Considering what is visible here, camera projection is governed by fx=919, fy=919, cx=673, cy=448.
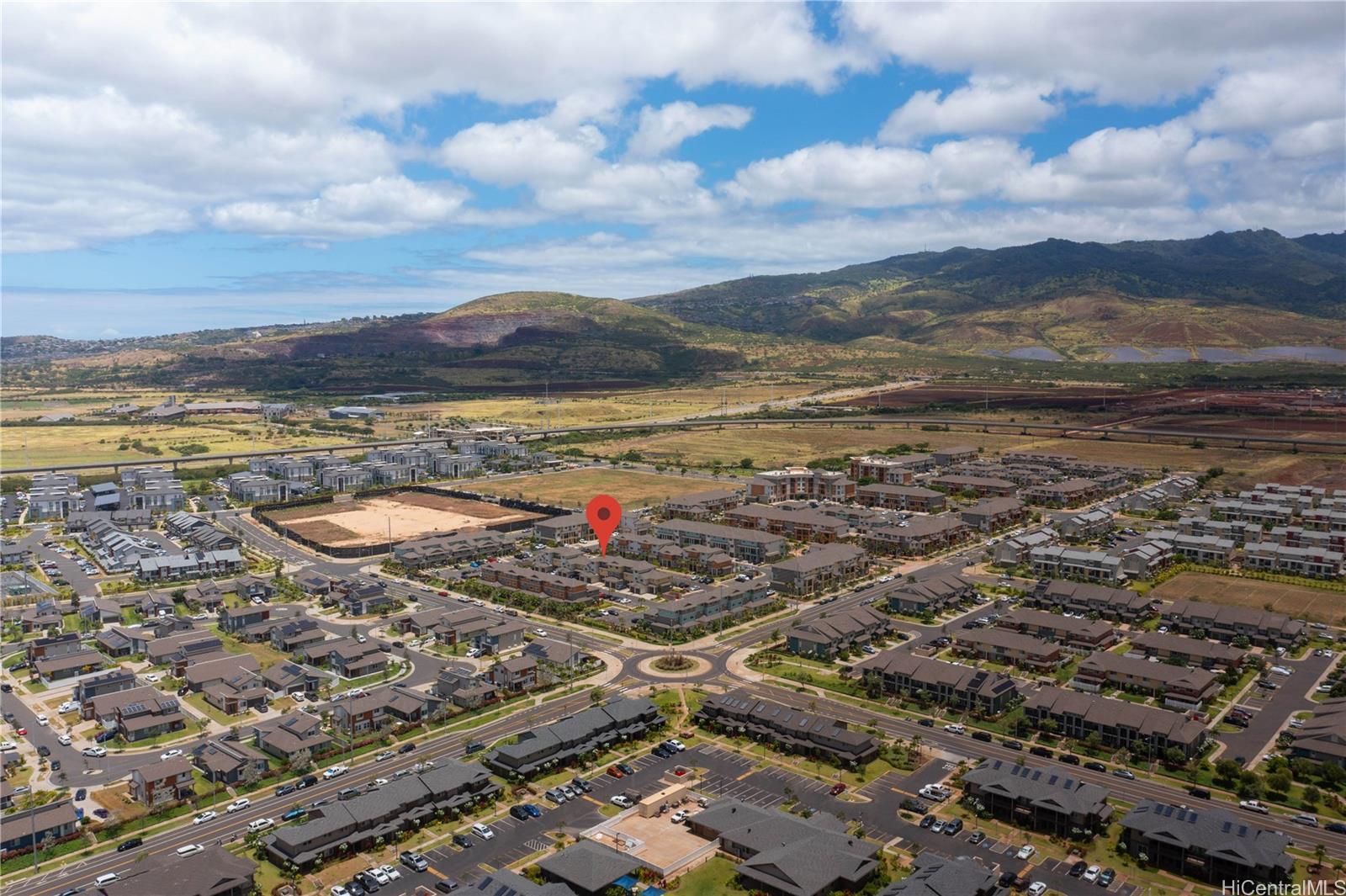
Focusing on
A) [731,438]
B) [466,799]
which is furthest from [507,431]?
[466,799]

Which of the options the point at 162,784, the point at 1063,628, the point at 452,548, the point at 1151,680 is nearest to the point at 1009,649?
the point at 1063,628

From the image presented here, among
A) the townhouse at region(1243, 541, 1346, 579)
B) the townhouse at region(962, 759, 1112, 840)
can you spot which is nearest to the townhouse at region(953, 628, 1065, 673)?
the townhouse at region(962, 759, 1112, 840)

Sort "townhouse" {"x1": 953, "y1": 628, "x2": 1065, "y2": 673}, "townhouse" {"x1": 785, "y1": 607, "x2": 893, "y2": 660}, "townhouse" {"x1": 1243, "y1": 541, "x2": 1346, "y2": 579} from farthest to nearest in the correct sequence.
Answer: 1. "townhouse" {"x1": 1243, "y1": 541, "x2": 1346, "y2": 579}
2. "townhouse" {"x1": 785, "y1": 607, "x2": 893, "y2": 660}
3. "townhouse" {"x1": 953, "y1": 628, "x2": 1065, "y2": 673}

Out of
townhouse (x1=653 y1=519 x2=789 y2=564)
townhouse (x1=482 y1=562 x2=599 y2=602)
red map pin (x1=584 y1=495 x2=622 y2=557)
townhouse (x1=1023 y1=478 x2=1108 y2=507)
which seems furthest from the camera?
townhouse (x1=1023 y1=478 x2=1108 y2=507)

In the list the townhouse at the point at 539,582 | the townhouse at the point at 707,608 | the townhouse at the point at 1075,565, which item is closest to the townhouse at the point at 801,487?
the townhouse at the point at 1075,565

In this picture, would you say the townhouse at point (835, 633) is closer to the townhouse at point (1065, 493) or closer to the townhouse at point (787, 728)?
the townhouse at point (787, 728)

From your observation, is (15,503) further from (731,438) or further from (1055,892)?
(1055,892)

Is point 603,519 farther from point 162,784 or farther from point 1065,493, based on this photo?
point 1065,493

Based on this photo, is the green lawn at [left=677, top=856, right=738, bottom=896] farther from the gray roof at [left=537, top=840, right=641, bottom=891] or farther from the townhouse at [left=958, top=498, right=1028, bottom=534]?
the townhouse at [left=958, top=498, right=1028, bottom=534]
